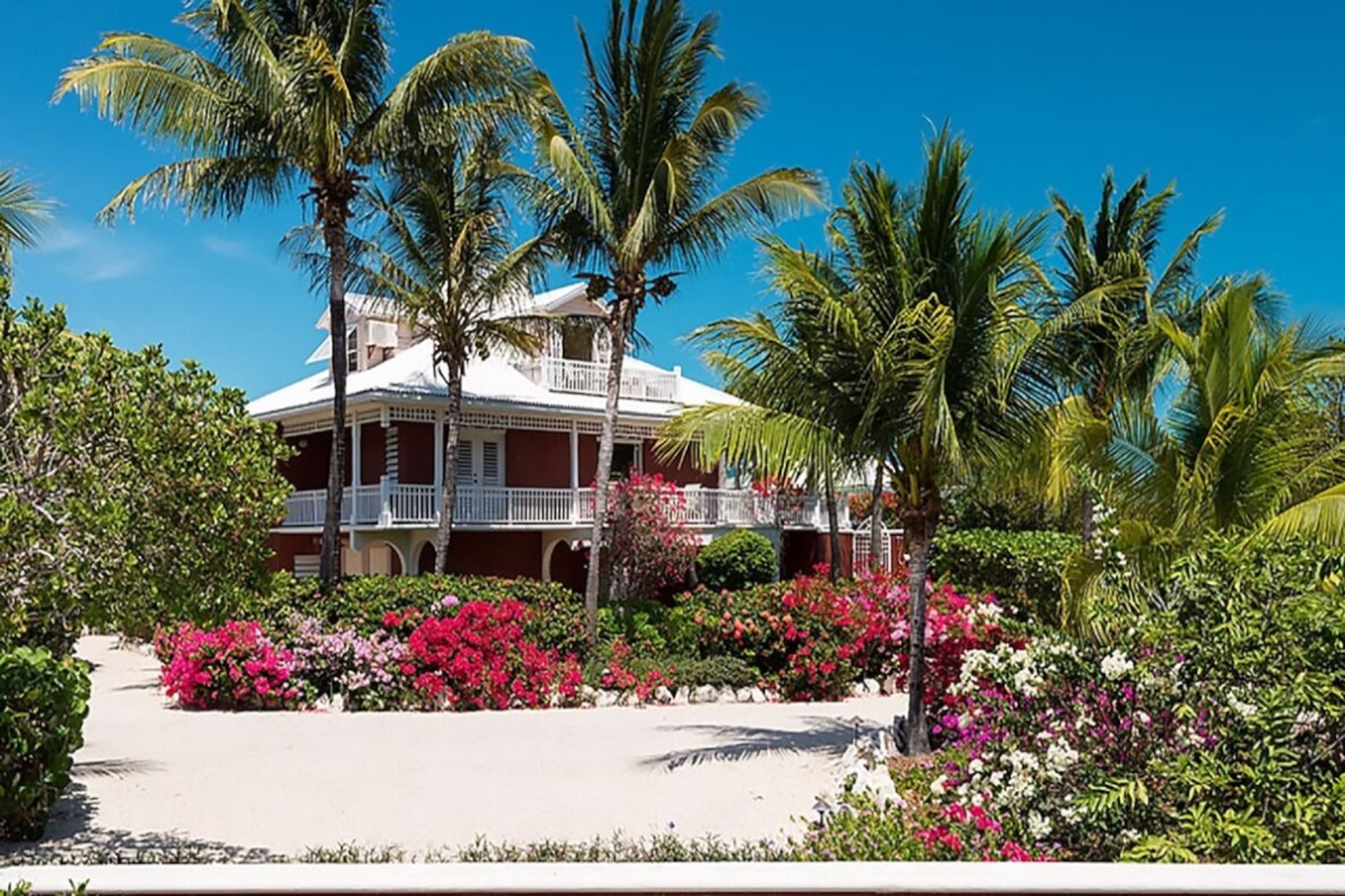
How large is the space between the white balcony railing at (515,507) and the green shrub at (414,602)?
3.66m

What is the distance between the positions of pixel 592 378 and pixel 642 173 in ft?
32.1

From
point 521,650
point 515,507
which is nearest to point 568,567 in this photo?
point 515,507

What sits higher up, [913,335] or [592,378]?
[592,378]

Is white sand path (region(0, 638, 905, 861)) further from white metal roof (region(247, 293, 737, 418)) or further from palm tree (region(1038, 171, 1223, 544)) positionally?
white metal roof (region(247, 293, 737, 418))

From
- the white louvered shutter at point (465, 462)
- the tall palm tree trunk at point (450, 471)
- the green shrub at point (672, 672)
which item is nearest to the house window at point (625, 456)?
the white louvered shutter at point (465, 462)

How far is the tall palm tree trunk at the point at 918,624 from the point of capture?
10.6 metres

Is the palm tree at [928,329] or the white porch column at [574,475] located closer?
the palm tree at [928,329]

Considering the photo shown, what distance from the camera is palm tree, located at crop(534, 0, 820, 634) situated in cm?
1769

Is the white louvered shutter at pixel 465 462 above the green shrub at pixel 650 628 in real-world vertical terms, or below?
above

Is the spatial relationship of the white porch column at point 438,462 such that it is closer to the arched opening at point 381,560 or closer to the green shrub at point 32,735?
the arched opening at point 381,560

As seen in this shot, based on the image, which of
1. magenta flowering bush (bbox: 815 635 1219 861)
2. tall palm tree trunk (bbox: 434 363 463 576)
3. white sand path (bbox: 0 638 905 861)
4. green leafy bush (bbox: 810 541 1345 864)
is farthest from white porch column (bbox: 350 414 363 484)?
green leafy bush (bbox: 810 541 1345 864)

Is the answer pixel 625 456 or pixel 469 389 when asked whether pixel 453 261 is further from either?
pixel 625 456

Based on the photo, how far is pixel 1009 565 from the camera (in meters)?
21.7

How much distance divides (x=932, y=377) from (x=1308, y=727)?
4.53 metres
